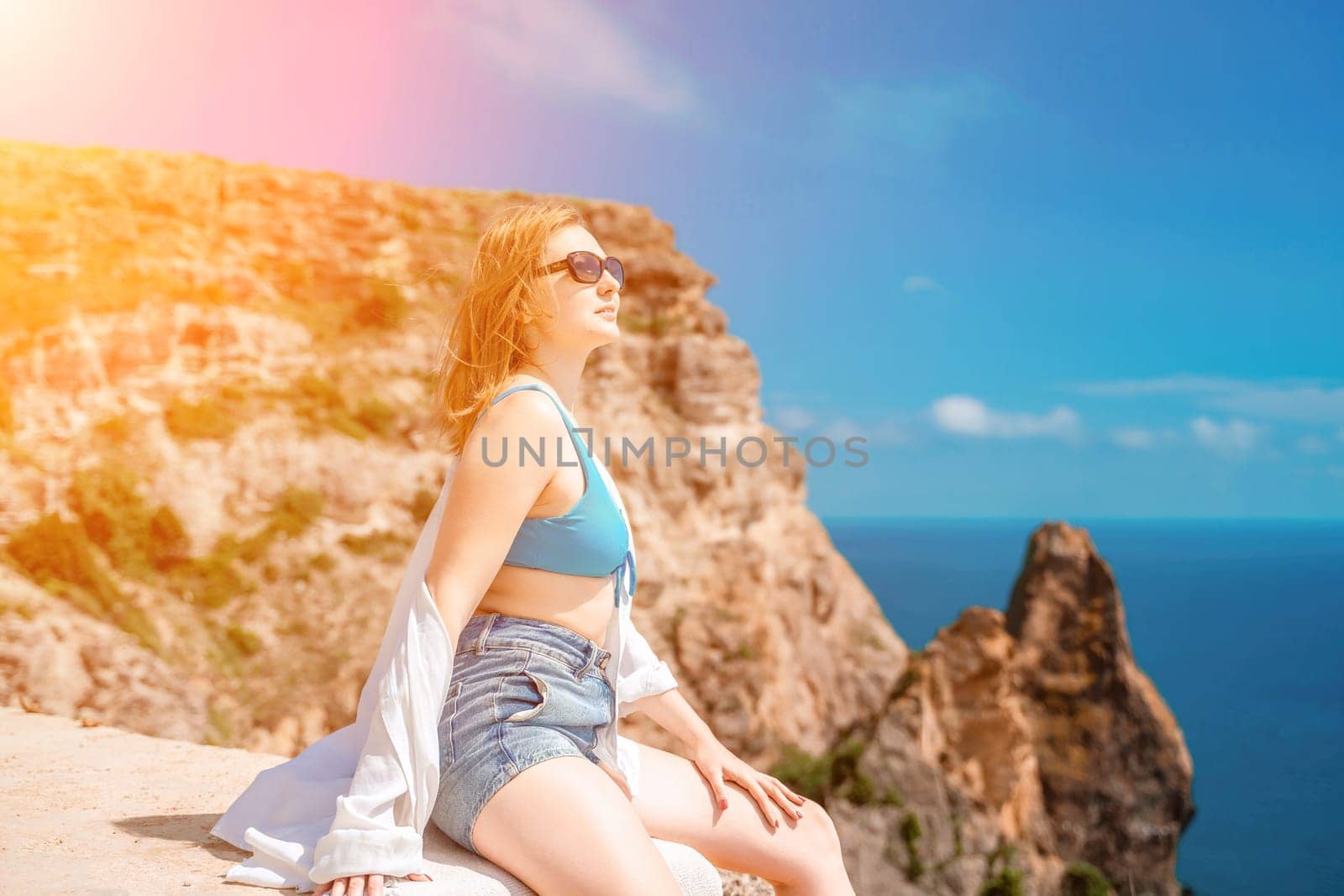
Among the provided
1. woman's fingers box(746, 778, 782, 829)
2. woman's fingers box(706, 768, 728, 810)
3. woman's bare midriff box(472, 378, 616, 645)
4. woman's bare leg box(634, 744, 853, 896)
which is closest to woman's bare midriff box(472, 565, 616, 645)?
woman's bare midriff box(472, 378, 616, 645)

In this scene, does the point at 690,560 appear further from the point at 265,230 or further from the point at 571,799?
the point at 571,799

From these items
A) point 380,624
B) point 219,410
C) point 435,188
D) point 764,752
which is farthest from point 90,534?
point 764,752

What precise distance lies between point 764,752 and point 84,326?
20.5 meters

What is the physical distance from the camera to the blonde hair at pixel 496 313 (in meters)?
2.76

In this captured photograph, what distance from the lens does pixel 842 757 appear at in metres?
22.7

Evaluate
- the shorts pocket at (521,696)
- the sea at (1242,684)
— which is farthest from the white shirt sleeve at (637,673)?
the sea at (1242,684)

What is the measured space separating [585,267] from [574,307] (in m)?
0.13

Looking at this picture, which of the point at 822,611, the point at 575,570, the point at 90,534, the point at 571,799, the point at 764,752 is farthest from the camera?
the point at 822,611

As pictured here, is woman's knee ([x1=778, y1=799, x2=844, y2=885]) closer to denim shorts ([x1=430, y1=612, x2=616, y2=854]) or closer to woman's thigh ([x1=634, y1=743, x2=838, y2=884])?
woman's thigh ([x1=634, y1=743, x2=838, y2=884])

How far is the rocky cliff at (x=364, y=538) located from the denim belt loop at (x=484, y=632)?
15.0 m

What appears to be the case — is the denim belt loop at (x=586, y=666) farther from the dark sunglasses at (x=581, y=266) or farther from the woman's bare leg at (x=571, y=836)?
the dark sunglasses at (x=581, y=266)

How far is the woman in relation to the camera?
2252mm

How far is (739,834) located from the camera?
9.14 feet

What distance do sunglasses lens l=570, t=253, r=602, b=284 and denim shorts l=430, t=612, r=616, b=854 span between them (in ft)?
3.40
